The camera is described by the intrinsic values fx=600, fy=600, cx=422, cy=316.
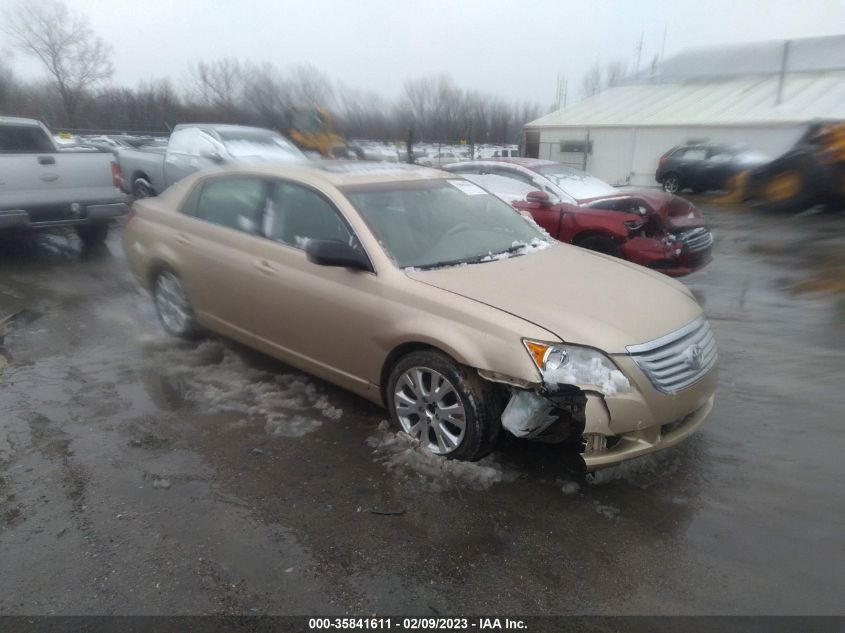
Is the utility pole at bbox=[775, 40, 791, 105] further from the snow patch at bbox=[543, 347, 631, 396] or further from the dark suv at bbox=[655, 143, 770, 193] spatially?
the snow patch at bbox=[543, 347, 631, 396]

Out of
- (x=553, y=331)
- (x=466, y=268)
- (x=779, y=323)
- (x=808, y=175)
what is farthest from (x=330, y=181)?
(x=808, y=175)

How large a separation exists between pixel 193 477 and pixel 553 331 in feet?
6.77

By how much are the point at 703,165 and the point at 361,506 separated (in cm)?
1806

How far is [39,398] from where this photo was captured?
4.15m

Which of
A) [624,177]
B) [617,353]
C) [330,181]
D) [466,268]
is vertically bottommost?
[624,177]

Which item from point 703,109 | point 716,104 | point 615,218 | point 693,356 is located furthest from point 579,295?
point 716,104

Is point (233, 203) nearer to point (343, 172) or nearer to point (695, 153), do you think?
point (343, 172)

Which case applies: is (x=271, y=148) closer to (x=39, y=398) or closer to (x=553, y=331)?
(x=39, y=398)

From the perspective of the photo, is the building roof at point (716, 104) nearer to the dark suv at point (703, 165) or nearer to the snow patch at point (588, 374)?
the dark suv at point (703, 165)

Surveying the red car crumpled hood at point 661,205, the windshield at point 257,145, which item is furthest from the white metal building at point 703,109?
the windshield at point 257,145

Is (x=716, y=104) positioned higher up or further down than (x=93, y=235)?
higher up

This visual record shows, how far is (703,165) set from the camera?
58.6ft

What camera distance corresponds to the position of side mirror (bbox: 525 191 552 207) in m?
7.14

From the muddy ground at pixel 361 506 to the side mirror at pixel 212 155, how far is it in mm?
5220
